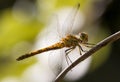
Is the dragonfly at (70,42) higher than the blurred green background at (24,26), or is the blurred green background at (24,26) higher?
the blurred green background at (24,26)

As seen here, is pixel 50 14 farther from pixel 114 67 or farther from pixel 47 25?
pixel 114 67

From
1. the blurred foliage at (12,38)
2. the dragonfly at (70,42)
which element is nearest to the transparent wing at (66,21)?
the dragonfly at (70,42)

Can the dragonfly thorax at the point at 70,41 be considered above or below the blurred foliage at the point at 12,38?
below

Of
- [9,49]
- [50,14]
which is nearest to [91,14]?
[50,14]

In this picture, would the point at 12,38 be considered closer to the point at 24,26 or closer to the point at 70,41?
the point at 24,26

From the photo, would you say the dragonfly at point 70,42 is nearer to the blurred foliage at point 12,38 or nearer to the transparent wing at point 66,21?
the transparent wing at point 66,21

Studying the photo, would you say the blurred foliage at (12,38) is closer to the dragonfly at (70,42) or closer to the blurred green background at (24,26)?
the blurred green background at (24,26)

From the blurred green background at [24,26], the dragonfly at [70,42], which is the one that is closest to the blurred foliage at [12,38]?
the blurred green background at [24,26]

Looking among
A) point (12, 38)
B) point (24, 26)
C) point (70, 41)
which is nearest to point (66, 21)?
point (70, 41)

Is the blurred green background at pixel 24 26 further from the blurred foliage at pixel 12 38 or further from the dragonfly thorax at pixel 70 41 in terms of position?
the dragonfly thorax at pixel 70 41
